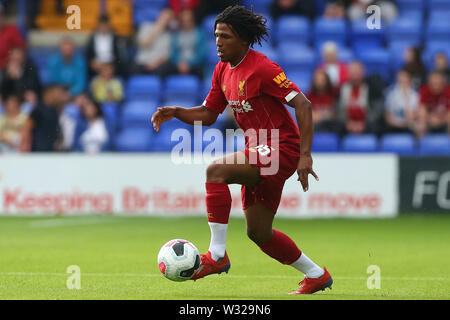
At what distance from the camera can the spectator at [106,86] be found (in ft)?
50.4

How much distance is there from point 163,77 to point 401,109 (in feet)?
13.4

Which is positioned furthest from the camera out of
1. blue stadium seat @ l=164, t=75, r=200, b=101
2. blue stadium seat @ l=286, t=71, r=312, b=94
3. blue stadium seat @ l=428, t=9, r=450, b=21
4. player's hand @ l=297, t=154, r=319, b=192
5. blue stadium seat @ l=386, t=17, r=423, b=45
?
blue stadium seat @ l=428, t=9, r=450, b=21

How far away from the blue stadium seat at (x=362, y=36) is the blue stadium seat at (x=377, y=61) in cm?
28

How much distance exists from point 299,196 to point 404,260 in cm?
477

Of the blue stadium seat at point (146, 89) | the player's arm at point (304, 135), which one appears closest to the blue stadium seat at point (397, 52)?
the blue stadium seat at point (146, 89)

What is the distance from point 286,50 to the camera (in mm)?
16016

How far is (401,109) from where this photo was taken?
14664 millimetres

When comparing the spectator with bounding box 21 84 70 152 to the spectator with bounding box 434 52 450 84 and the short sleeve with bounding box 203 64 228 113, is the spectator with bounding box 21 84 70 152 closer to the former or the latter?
the spectator with bounding box 434 52 450 84

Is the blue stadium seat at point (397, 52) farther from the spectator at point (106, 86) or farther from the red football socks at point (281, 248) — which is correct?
the red football socks at point (281, 248)

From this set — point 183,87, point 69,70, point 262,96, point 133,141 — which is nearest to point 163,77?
point 183,87

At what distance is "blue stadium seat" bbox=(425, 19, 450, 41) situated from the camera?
1681cm

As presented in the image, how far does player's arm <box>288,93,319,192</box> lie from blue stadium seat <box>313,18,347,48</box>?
10.1 metres

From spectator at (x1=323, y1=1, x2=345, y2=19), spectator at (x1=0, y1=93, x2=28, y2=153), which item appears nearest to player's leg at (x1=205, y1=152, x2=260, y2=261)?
spectator at (x1=0, y1=93, x2=28, y2=153)

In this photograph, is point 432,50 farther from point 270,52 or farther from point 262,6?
point 262,6
